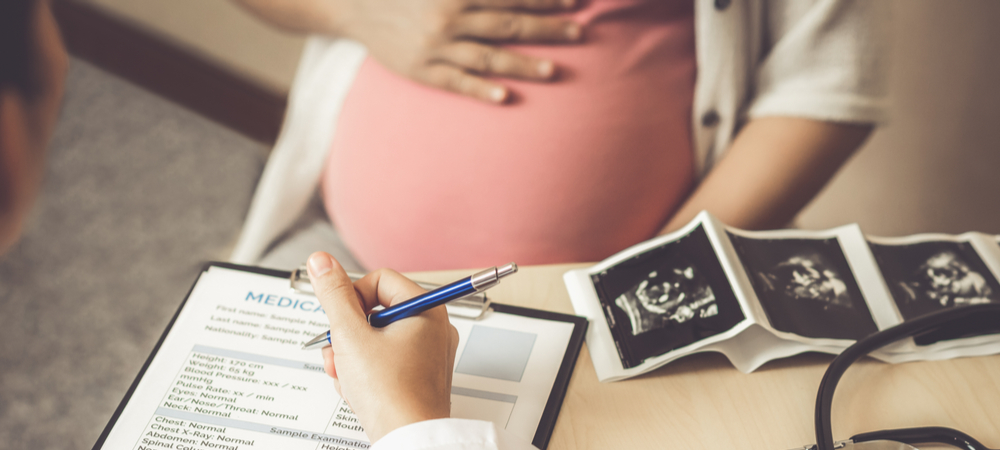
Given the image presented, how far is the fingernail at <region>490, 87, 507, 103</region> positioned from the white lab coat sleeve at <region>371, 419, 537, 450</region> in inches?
13.8

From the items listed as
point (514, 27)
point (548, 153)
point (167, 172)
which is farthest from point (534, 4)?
point (167, 172)

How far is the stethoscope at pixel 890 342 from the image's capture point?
1.23ft

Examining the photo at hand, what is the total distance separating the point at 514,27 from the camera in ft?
1.96

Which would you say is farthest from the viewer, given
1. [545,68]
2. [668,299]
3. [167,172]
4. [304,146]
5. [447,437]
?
[167,172]

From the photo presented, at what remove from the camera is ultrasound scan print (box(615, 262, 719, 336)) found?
0.43 metres

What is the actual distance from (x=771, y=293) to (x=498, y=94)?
1.05 ft

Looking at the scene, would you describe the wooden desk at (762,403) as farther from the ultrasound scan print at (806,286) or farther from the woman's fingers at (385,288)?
the woman's fingers at (385,288)

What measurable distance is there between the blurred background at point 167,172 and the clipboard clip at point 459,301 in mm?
567

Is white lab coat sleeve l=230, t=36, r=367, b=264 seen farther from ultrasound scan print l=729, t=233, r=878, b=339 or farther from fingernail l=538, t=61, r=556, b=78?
ultrasound scan print l=729, t=233, r=878, b=339

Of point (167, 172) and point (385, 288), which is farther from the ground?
point (167, 172)

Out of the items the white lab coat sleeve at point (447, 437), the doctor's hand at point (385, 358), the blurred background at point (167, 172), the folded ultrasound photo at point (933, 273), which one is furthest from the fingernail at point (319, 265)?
the blurred background at point (167, 172)

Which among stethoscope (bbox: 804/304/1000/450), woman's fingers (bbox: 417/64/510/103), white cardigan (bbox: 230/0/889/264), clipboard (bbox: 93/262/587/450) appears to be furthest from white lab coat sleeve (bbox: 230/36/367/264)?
stethoscope (bbox: 804/304/1000/450)

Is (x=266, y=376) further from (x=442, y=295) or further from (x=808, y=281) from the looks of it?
(x=808, y=281)

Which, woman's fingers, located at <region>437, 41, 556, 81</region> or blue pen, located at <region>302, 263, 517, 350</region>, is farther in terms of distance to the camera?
woman's fingers, located at <region>437, 41, 556, 81</region>
